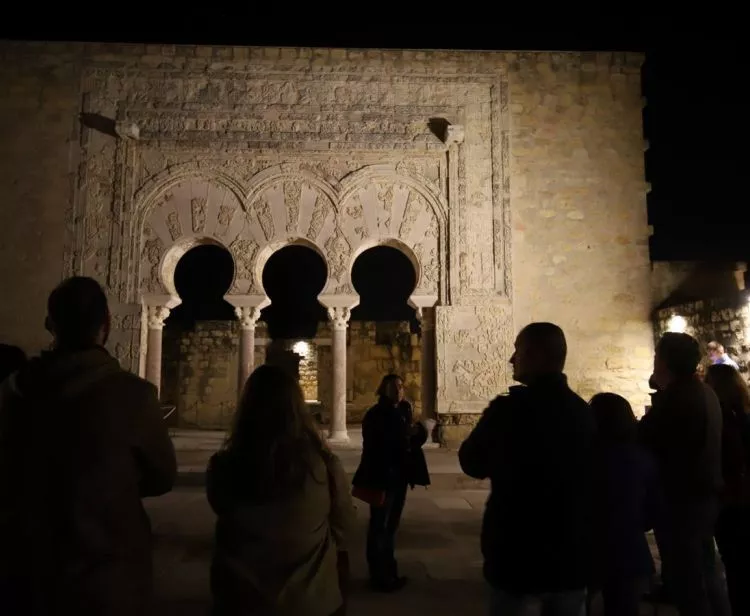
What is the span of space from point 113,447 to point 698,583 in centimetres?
238

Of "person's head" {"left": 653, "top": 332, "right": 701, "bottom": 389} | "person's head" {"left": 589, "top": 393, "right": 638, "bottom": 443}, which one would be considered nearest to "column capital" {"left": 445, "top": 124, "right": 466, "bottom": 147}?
"person's head" {"left": 653, "top": 332, "right": 701, "bottom": 389}

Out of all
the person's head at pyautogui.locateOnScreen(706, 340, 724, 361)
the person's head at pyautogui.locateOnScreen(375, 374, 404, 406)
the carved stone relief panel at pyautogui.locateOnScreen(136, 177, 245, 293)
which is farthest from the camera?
the carved stone relief panel at pyautogui.locateOnScreen(136, 177, 245, 293)

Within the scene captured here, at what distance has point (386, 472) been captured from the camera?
12.4 feet

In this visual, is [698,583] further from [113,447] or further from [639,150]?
[639,150]

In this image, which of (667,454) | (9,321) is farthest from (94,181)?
(667,454)

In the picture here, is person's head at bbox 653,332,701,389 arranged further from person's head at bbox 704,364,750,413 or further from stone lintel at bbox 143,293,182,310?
stone lintel at bbox 143,293,182,310

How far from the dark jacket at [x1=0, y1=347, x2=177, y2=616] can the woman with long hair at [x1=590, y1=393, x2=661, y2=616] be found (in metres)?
1.64

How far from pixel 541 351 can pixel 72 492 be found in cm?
144

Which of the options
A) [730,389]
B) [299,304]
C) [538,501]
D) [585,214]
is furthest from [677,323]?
[299,304]

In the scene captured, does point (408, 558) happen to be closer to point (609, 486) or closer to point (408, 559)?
point (408, 559)

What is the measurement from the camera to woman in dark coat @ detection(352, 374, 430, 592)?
3747mm

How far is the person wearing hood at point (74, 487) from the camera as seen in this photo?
1.58 metres

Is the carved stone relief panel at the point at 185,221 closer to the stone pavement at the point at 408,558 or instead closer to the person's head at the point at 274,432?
the stone pavement at the point at 408,558

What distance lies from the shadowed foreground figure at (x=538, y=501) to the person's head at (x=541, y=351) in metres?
0.07
